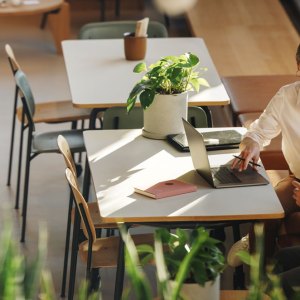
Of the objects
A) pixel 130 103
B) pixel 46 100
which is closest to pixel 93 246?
pixel 130 103

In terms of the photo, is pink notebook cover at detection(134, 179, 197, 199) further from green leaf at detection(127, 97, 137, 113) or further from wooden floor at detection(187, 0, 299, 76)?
wooden floor at detection(187, 0, 299, 76)

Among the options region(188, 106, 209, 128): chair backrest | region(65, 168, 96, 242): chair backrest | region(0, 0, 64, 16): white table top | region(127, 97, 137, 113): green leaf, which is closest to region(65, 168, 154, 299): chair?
region(65, 168, 96, 242): chair backrest

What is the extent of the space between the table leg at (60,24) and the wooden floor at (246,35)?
3.82 ft

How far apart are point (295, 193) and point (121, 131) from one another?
3.06 feet

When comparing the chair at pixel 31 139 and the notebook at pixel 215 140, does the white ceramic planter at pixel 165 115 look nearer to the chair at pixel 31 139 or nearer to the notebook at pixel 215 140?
the notebook at pixel 215 140

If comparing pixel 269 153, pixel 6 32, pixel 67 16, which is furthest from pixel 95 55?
pixel 6 32

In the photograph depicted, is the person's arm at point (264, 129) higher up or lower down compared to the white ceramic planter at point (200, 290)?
lower down

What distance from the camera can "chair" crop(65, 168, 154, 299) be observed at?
358cm

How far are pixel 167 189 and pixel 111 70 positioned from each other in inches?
73.6

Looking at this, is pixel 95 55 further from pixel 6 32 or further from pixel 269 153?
pixel 6 32

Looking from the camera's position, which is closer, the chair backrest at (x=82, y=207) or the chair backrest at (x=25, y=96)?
the chair backrest at (x=82, y=207)

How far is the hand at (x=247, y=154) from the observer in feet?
12.7

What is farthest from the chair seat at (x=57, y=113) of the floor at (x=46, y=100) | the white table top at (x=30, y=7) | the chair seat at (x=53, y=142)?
the white table top at (x=30, y=7)

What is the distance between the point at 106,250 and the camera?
3918mm
